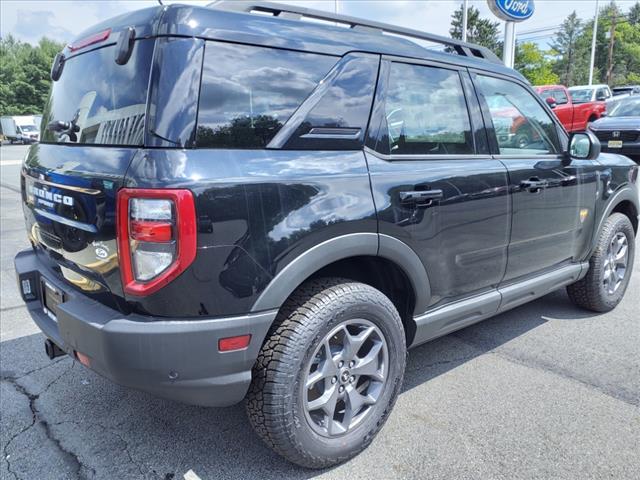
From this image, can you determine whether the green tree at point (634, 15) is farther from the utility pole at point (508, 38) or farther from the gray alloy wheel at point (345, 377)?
the gray alloy wheel at point (345, 377)

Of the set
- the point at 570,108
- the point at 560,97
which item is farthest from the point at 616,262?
the point at 560,97

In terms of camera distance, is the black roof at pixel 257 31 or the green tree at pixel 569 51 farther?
the green tree at pixel 569 51

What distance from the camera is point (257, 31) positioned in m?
2.12

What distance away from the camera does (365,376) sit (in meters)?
2.48

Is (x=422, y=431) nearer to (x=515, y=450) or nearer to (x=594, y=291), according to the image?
(x=515, y=450)

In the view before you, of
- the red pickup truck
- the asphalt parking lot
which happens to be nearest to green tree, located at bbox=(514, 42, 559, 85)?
the red pickup truck

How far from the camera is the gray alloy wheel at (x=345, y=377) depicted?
2264mm

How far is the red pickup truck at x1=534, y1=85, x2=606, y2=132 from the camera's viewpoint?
667 inches

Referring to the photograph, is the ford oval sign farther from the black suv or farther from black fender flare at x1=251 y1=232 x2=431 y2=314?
black fender flare at x1=251 y1=232 x2=431 y2=314

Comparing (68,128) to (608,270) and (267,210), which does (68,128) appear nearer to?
(267,210)

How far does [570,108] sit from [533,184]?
635 inches

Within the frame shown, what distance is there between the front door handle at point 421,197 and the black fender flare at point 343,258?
0.21 metres

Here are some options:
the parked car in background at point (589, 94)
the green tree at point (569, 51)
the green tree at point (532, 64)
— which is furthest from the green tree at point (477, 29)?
the parked car in background at point (589, 94)

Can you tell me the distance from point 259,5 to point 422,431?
7.11ft
